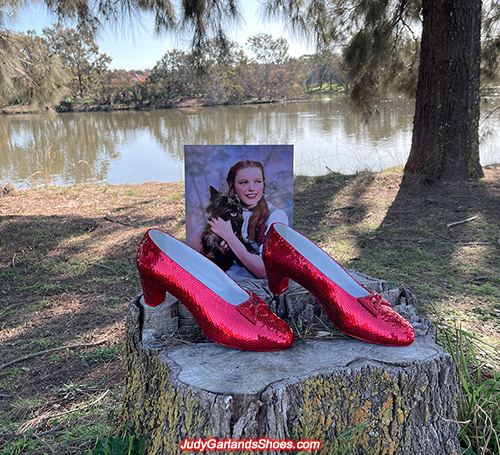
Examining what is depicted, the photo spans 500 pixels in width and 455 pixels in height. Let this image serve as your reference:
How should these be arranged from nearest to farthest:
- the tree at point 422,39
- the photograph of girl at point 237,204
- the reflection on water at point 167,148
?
1. the photograph of girl at point 237,204
2. the tree at point 422,39
3. the reflection on water at point 167,148

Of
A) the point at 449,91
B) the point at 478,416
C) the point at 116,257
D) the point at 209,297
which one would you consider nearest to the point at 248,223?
the point at 209,297

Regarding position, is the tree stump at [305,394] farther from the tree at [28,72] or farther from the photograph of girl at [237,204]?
the tree at [28,72]

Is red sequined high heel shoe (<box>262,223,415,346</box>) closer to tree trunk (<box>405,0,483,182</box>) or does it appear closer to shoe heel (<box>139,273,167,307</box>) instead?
shoe heel (<box>139,273,167,307</box>)

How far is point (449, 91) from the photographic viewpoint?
3.77 metres

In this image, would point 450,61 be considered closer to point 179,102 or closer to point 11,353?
point 11,353

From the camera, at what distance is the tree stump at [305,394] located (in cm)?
81

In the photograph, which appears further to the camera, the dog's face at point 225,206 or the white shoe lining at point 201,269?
the dog's face at point 225,206

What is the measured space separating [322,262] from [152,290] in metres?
0.51

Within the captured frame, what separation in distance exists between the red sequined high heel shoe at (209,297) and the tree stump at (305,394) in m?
0.04

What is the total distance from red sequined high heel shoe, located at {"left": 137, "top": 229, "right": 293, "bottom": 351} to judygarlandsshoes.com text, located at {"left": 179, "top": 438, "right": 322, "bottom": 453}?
21cm

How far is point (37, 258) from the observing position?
264 cm

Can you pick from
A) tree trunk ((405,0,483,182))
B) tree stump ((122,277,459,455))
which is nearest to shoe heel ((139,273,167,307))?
tree stump ((122,277,459,455))

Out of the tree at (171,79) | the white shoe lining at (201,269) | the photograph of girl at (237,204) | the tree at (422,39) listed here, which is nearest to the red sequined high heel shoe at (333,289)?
the white shoe lining at (201,269)

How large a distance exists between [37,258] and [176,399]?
2231 millimetres
